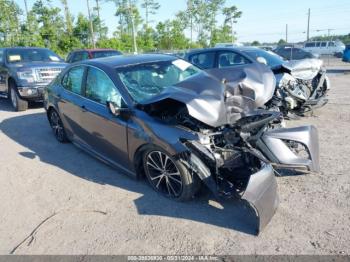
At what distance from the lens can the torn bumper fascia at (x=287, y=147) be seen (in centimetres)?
364

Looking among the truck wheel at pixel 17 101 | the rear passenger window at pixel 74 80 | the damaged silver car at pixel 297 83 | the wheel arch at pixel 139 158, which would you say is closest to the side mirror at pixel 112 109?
the wheel arch at pixel 139 158

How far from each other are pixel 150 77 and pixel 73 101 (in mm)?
1546

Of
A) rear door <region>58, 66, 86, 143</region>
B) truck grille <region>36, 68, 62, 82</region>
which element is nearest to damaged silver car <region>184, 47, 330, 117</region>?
rear door <region>58, 66, 86, 143</region>

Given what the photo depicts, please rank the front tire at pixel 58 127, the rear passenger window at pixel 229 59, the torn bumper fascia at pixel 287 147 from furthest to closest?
the rear passenger window at pixel 229 59
the front tire at pixel 58 127
the torn bumper fascia at pixel 287 147

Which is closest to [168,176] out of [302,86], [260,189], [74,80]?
→ [260,189]

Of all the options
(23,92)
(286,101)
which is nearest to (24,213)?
(286,101)

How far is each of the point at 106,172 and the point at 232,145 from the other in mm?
2105

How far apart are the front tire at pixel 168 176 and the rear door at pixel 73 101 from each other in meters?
1.63

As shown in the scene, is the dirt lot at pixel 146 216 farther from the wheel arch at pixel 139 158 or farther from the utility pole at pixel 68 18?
the utility pole at pixel 68 18

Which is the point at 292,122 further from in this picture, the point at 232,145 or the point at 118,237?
the point at 118,237

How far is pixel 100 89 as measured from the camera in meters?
4.50

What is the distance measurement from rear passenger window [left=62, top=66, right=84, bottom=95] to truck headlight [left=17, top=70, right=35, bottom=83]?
3900mm

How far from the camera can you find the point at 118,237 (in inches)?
126

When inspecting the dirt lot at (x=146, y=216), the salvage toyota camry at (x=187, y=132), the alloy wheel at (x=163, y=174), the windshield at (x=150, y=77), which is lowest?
the dirt lot at (x=146, y=216)
